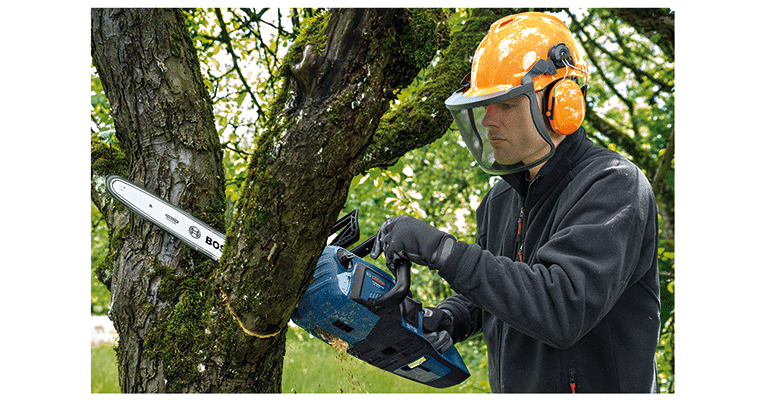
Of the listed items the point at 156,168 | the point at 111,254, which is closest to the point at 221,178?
the point at 156,168

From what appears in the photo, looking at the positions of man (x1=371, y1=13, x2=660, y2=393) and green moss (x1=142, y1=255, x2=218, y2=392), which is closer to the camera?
man (x1=371, y1=13, x2=660, y2=393)

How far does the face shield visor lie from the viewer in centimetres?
182

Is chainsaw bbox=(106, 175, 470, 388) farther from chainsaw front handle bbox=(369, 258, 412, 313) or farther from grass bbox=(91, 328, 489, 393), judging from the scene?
grass bbox=(91, 328, 489, 393)

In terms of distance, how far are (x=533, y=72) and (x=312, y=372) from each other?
9.61ft

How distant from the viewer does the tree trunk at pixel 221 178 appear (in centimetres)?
155

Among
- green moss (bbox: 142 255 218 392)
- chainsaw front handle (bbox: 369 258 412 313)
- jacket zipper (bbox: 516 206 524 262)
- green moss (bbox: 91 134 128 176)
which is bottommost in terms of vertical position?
green moss (bbox: 142 255 218 392)

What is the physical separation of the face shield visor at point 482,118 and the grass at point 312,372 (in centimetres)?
172

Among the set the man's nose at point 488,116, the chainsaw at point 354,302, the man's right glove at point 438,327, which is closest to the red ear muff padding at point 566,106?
the man's nose at point 488,116

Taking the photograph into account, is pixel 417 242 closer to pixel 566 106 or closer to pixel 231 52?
pixel 566 106

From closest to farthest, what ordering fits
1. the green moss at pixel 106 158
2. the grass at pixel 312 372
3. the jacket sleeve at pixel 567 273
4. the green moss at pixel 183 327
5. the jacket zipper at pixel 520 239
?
the jacket sleeve at pixel 567 273, the green moss at pixel 183 327, the jacket zipper at pixel 520 239, the green moss at pixel 106 158, the grass at pixel 312 372

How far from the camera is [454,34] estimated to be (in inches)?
112

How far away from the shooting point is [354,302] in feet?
6.02

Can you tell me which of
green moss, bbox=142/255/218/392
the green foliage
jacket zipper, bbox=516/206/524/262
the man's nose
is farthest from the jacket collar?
the green foliage

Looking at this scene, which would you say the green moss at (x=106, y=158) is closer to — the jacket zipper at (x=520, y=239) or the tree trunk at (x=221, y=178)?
the tree trunk at (x=221, y=178)
